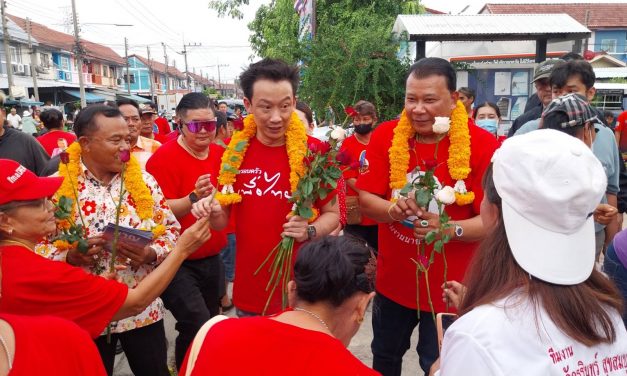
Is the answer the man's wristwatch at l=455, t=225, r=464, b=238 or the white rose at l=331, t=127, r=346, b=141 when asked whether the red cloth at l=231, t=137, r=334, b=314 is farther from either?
the man's wristwatch at l=455, t=225, r=464, b=238

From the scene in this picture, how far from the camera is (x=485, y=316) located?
118 cm

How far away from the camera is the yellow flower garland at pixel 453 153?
2.68m

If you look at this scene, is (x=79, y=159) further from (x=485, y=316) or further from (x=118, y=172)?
(x=485, y=316)

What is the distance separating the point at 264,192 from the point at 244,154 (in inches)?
10.8

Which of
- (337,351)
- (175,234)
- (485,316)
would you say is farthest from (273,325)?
A: (175,234)

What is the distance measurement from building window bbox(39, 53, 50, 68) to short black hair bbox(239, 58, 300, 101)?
49.3m

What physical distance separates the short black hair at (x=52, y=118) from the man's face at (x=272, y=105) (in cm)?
466

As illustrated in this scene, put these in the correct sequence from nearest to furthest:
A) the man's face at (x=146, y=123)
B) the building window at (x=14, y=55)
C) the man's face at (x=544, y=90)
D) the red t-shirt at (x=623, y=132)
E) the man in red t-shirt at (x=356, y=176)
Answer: the man's face at (x=544, y=90), the man in red t-shirt at (x=356, y=176), the man's face at (x=146, y=123), the red t-shirt at (x=623, y=132), the building window at (x=14, y=55)

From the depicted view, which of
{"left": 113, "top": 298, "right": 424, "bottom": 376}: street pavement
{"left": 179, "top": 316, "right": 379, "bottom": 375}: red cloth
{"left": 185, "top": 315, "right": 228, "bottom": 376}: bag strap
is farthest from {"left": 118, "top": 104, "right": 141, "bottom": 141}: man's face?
{"left": 179, "top": 316, "right": 379, "bottom": 375}: red cloth

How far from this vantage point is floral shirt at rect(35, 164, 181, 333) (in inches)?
109

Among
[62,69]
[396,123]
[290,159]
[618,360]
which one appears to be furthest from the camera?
[62,69]

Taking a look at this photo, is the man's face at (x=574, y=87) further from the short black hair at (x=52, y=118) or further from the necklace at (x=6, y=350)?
the short black hair at (x=52, y=118)

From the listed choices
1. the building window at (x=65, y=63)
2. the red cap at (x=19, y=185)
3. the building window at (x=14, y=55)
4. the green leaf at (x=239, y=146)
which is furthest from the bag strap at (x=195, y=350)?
the building window at (x=65, y=63)

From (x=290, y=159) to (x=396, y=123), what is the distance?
27.9 inches
